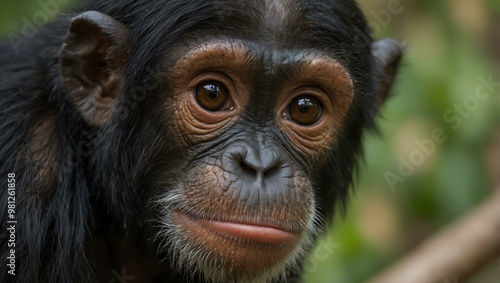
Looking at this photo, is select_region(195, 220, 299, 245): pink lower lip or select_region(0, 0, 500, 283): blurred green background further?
select_region(0, 0, 500, 283): blurred green background

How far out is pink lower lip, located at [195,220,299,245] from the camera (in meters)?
5.69

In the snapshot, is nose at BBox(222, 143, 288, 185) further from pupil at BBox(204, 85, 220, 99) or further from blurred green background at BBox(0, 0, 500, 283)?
blurred green background at BBox(0, 0, 500, 283)

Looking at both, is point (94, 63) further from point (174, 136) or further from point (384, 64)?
point (384, 64)

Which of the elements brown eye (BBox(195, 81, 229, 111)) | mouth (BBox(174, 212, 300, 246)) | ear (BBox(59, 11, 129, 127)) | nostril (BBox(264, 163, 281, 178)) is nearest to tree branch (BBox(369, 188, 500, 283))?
mouth (BBox(174, 212, 300, 246))

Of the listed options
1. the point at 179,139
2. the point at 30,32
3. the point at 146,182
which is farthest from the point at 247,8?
the point at 30,32

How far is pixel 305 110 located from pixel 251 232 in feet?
3.70

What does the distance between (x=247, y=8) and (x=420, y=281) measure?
10.6ft

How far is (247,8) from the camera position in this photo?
6.14 meters

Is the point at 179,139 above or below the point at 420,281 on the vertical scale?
below

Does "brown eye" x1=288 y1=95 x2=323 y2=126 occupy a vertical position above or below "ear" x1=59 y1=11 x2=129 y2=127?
above

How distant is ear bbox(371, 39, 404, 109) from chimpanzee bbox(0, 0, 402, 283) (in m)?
0.68

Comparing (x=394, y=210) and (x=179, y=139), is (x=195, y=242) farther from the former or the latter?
(x=394, y=210)

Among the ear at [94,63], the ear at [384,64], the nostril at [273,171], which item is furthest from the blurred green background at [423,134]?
the ear at [94,63]

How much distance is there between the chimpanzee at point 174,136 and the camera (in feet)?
19.2
